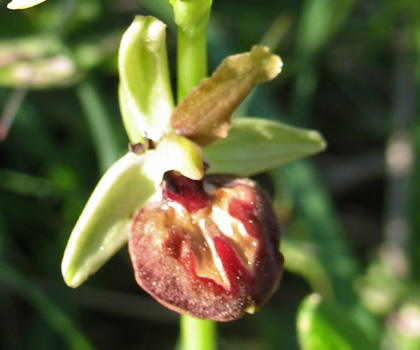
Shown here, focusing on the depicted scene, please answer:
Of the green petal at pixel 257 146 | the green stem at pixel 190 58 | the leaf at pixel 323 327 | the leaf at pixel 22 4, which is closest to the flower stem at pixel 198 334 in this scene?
the leaf at pixel 323 327

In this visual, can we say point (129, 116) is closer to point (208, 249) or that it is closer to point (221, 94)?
point (221, 94)

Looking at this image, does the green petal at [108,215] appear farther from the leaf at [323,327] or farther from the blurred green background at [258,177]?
the blurred green background at [258,177]

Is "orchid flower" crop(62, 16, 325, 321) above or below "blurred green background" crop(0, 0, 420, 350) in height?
above

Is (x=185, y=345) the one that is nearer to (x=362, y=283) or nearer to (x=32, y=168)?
(x=362, y=283)

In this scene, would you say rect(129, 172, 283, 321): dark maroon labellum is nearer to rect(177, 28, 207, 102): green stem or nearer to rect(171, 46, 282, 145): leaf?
rect(171, 46, 282, 145): leaf

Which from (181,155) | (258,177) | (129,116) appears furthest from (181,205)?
(258,177)

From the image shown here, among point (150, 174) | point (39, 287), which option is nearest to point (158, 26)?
point (150, 174)

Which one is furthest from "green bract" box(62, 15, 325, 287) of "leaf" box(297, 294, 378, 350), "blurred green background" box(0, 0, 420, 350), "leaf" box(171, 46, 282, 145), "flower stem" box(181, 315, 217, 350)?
"blurred green background" box(0, 0, 420, 350)
